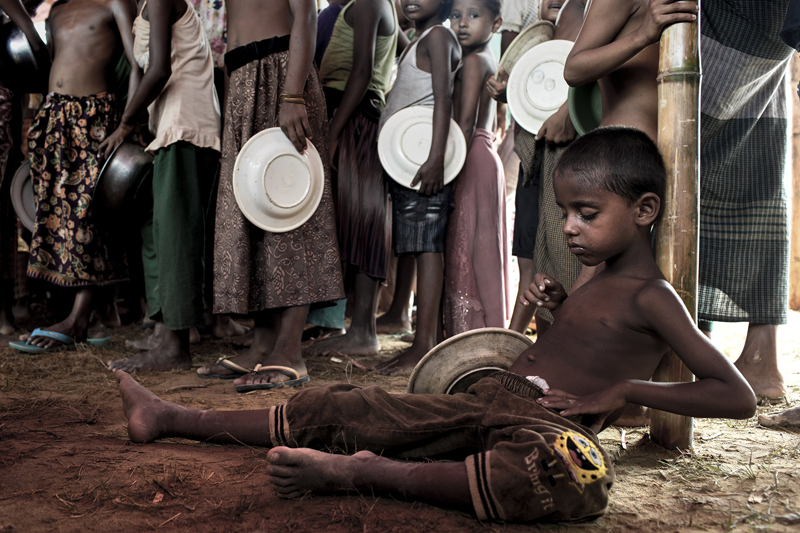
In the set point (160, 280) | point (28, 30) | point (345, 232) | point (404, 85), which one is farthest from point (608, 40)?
point (28, 30)

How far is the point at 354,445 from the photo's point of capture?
5.05ft

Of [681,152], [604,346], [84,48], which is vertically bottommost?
[604,346]

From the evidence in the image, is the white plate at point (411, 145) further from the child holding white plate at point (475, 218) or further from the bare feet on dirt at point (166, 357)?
the bare feet on dirt at point (166, 357)

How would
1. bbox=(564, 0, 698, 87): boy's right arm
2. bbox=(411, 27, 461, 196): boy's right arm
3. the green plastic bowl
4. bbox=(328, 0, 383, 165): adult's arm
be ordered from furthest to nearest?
1. bbox=(328, 0, 383, 165): adult's arm
2. bbox=(411, 27, 461, 196): boy's right arm
3. the green plastic bowl
4. bbox=(564, 0, 698, 87): boy's right arm

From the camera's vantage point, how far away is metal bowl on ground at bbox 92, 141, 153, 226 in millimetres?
3154

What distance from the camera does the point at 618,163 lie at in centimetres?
153

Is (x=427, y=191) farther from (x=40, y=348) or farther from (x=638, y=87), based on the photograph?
(x=40, y=348)

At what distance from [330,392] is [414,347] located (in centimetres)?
154

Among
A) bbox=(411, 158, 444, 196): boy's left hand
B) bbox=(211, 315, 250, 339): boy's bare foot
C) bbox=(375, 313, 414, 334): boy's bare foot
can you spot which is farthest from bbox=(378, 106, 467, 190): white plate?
bbox=(211, 315, 250, 339): boy's bare foot

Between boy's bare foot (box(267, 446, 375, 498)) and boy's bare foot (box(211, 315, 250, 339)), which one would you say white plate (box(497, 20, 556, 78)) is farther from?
boy's bare foot (box(211, 315, 250, 339))

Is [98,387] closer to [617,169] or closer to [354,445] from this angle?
[354,445]

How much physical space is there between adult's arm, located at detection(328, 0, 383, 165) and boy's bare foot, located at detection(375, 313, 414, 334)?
1557 millimetres

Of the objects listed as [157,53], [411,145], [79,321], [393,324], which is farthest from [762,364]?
[79,321]

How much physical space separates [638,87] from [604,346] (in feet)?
2.85
